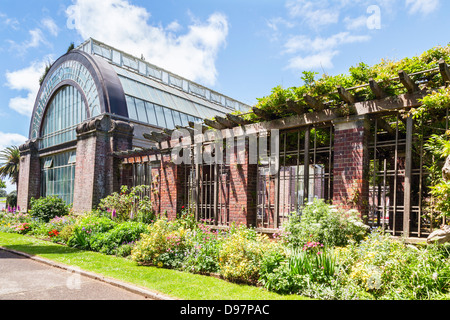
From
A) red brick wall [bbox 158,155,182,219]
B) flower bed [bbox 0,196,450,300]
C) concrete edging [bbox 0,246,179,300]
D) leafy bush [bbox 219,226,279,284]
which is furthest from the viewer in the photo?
red brick wall [bbox 158,155,182,219]

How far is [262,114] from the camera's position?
7957 millimetres

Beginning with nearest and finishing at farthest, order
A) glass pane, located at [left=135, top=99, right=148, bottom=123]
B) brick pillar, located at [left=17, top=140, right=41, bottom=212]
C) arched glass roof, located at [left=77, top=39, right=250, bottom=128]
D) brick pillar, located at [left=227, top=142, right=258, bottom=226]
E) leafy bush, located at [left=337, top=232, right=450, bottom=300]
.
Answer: leafy bush, located at [left=337, top=232, right=450, bottom=300], brick pillar, located at [left=227, top=142, right=258, bottom=226], glass pane, located at [left=135, top=99, right=148, bottom=123], arched glass roof, located at [left=77, top=39, right=250, bottom=128], brick pillar, located at [left=17, top=140, right=41, bottom=212]

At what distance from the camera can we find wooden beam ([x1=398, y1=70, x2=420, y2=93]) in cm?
543

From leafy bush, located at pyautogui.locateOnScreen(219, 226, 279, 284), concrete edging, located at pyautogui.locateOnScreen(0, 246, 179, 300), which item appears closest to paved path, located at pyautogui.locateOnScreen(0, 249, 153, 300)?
concrete edging, located at pyautogui.locateOnScreen(0, 246, 179, 300)

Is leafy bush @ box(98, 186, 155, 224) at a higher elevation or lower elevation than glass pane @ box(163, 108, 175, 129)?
lower

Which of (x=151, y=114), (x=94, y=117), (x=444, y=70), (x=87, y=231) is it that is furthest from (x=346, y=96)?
(x=151, y=114)

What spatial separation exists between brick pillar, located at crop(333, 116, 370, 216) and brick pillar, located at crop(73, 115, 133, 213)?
10190 millimetres

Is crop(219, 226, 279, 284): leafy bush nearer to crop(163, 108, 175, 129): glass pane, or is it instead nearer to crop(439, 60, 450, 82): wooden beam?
crop(439, 60, 450, 82): wooden beam

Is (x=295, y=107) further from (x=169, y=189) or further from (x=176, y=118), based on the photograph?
(x=176, y=118)

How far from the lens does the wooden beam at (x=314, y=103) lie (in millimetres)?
6645

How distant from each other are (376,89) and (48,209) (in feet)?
48.6

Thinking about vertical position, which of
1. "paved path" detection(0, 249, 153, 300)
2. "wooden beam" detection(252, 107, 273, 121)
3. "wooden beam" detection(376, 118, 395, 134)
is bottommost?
"paved path" detection(0, 249, 153, 300)

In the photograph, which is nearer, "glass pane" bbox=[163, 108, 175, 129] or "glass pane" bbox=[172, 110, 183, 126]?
"glass pane" bbox=[163, 108, 175, 129]
